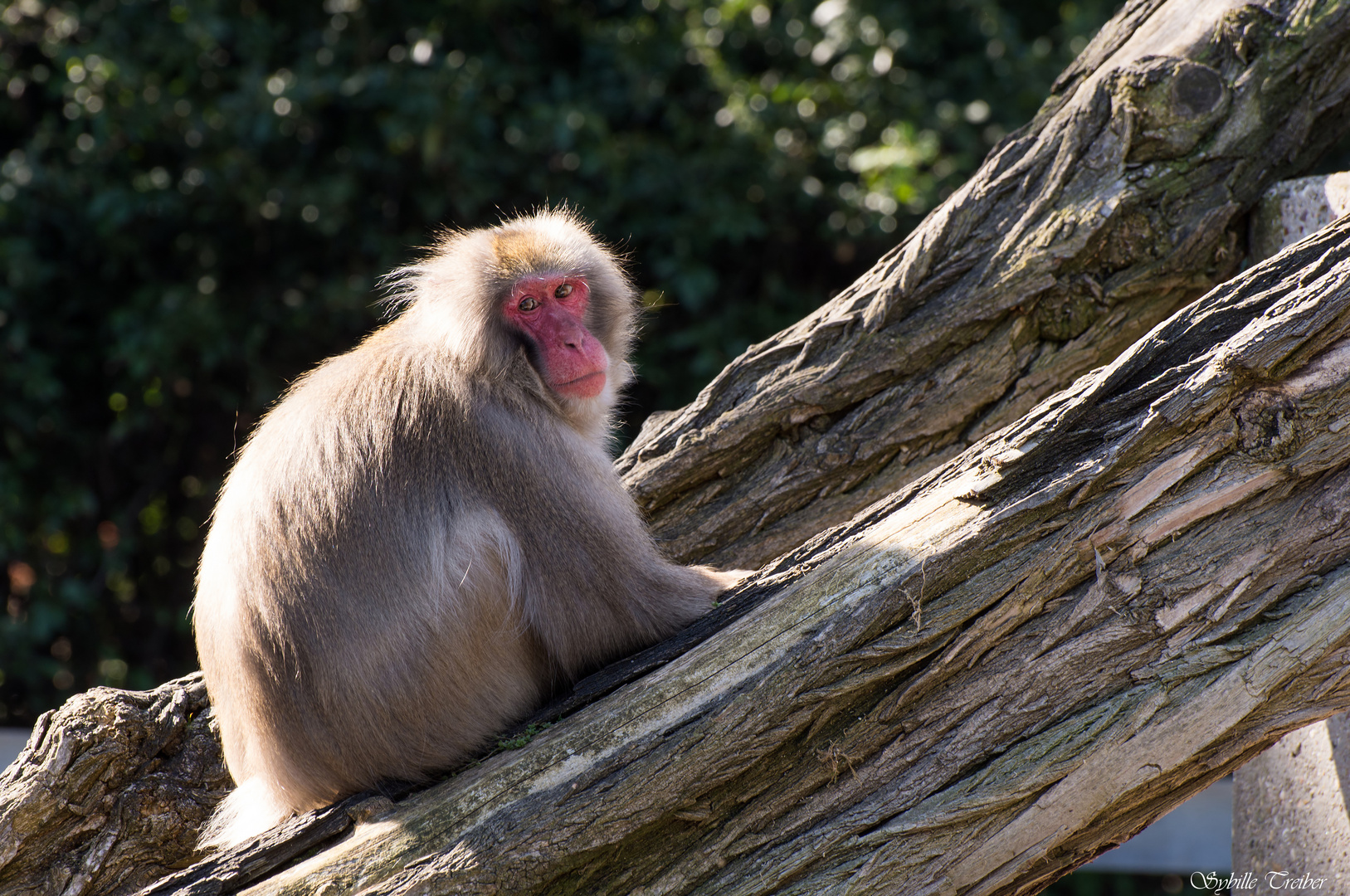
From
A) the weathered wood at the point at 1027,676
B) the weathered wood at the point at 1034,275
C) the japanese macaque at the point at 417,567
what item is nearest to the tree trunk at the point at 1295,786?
the weathered wood at the point at 1034,275

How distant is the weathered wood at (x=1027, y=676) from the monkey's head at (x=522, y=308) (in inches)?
46.6

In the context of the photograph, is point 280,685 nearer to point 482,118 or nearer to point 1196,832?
point 482,118

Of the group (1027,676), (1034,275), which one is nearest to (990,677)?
(1027,676)

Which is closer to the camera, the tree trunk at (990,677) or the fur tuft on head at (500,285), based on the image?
the tree trunk at (990,677)

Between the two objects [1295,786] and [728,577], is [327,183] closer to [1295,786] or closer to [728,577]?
[728,577]

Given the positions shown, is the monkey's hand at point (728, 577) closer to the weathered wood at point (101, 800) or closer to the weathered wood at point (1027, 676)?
the weathered wood at point (1027, 676)

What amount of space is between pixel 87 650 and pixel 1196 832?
628 cm

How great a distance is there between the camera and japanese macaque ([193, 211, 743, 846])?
2.98 m

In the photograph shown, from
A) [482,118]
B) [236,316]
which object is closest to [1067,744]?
[482,118]

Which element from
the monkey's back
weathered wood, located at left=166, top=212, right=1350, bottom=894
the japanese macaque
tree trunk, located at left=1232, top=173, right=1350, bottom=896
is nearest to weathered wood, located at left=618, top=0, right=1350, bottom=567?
tree trunk, located at left=1232, top=173, right=1350, bottom=896

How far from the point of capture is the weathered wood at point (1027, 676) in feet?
8.11

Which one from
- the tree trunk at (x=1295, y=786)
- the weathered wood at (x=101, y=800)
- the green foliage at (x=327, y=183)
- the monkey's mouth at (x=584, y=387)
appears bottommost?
the tree trunk at (x=1295, y=786)

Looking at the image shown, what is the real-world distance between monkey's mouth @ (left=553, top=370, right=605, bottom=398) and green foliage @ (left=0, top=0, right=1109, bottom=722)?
2.77 meters

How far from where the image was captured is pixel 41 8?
6.44m
